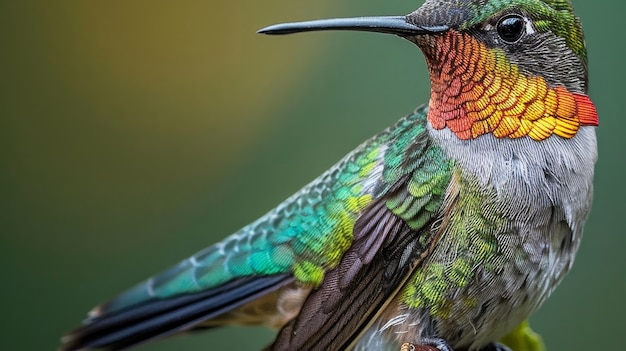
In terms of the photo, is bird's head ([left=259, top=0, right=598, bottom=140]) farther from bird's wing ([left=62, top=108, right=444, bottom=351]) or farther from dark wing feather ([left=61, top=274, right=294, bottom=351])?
dark wing feather ([left=61, top=274, right=294, bottom=351])

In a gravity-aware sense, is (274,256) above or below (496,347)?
above

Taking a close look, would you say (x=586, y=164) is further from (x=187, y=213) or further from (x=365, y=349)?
(x=187, y=213)

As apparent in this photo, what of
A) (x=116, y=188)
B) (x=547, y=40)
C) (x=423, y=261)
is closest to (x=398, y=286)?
(x=423, y=261)

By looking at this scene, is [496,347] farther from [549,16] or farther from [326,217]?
[549,16]

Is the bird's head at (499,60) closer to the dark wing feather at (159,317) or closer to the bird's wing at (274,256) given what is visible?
the bird's wing at (274,256)

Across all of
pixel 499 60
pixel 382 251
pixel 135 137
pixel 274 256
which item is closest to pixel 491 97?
pixel 499 60

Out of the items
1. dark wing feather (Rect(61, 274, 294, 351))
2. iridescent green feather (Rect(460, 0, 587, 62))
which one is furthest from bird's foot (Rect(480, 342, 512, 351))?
iridescent green feather (Rect(460, 0, 587, 62))
